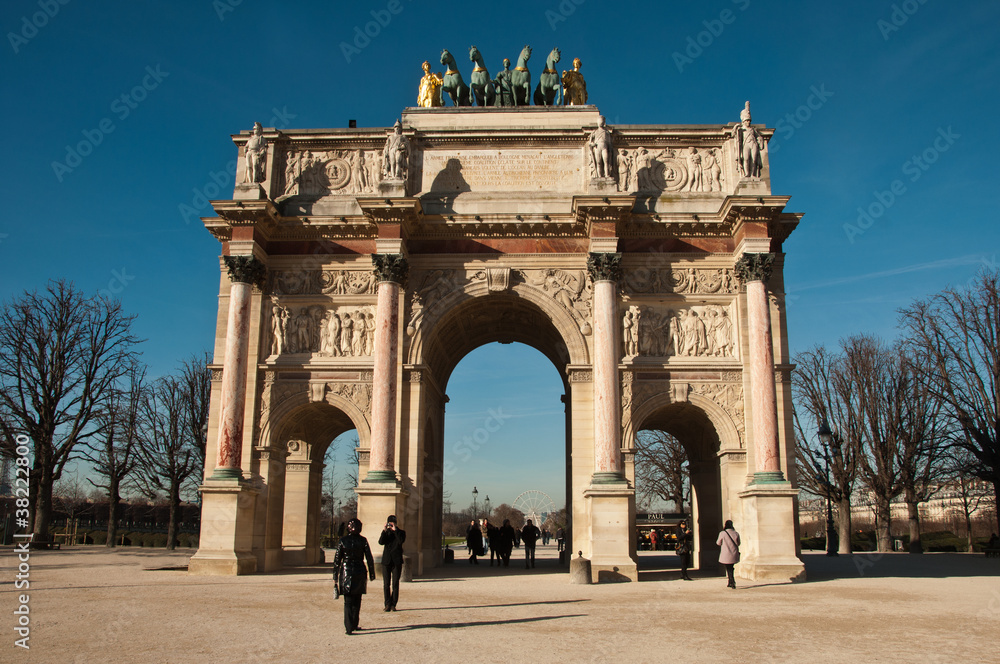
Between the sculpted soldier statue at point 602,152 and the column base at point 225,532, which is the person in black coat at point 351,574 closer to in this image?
the column base at point 225,532

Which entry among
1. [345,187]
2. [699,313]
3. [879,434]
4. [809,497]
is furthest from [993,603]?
[809,497]

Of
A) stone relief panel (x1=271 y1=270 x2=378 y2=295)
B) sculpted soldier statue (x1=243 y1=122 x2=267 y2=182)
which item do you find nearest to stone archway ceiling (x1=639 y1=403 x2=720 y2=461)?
stone relief panel (x1=271 y1=270 x2=378 y2=295)

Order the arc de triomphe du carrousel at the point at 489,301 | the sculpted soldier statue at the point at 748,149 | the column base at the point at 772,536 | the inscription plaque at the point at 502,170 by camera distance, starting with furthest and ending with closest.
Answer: the inscription plaque at the point at 502,170 < the sculpted soldier statue at the point at 748,149 < the arc de triomphe du carrousel at the point at 489,301 < the column base at the point at 772,536

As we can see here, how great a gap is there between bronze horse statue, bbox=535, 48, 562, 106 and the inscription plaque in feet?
10.3

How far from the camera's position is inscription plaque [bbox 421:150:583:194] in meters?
26.1

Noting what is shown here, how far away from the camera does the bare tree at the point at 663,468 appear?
53.3 meters

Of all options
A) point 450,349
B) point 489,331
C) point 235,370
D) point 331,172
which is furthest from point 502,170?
point 235,370

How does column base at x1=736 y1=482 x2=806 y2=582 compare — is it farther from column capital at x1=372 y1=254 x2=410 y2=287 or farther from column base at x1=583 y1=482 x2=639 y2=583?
column capital at x1=372 y1=254 x2=410 y2=287

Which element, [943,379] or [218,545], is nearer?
[218,545]

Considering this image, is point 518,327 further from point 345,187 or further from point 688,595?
point 688,595

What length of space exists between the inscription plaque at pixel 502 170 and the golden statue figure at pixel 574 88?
3033 mm

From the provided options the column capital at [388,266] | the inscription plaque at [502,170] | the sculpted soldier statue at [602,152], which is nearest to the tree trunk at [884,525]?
the sculpted soldier statue at [602,152]

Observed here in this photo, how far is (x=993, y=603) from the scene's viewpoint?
1466cm

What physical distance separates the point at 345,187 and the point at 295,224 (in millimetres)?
2173
